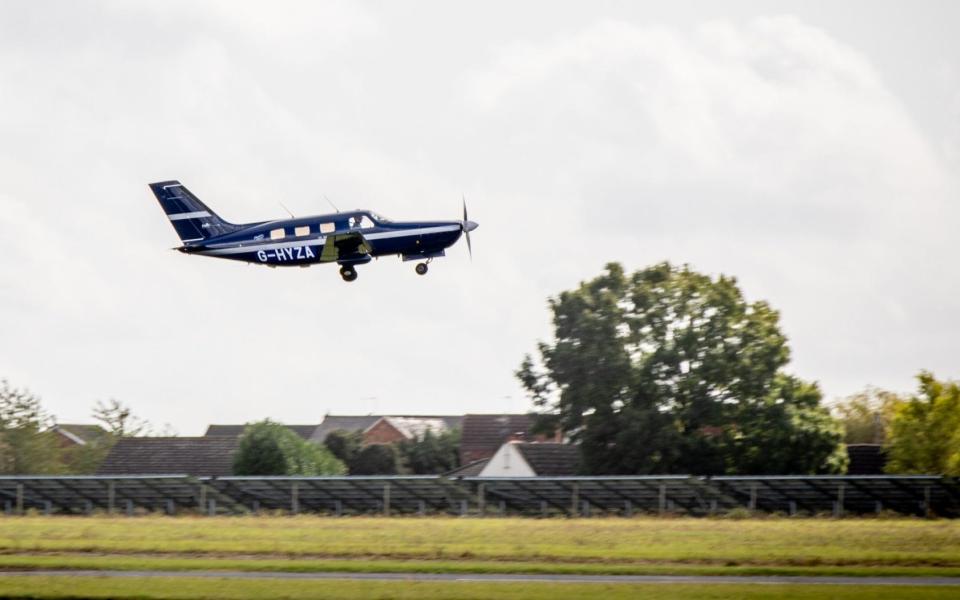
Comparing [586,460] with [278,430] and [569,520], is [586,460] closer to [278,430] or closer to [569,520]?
[278,430]

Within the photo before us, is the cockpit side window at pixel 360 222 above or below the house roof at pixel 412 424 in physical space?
above

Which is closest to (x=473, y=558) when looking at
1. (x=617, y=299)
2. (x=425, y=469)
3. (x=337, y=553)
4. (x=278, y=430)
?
(x=337, y=553)

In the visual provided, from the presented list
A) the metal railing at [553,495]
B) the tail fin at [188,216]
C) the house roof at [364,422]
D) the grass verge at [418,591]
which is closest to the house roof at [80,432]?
the house roof at [364,422]

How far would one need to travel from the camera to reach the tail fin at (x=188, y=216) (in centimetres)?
4875

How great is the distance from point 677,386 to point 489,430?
2637cm

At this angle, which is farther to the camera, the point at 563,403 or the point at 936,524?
the point at 563,403

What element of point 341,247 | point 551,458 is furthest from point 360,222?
point 551,458

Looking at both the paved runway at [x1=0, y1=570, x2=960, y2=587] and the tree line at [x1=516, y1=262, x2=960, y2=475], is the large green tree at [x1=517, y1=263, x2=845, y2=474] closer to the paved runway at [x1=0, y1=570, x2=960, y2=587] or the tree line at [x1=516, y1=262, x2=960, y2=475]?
the tree line at [x1=516, y1=262, x2=960, y2=475]

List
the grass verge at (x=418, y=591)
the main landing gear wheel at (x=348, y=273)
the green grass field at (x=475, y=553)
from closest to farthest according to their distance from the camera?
the grass verge at (x=418, y=591), the green grass field at (x=475, y=553), the main landing gear wheel at (x=348, y=273)

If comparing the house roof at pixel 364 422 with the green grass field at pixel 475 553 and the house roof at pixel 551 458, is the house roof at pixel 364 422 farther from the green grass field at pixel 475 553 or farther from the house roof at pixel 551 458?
the green grass field at pixel 475 553

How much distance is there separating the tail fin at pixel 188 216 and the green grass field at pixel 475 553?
33.7 ft

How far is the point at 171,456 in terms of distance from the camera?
100 meters

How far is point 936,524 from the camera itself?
58.2 metres

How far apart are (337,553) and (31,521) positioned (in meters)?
23.9
